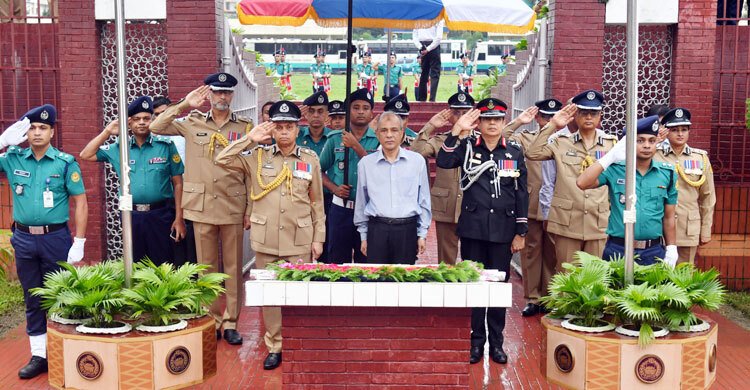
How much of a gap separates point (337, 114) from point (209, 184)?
5.10 feet

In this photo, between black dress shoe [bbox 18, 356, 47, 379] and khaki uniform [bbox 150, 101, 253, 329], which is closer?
black dress shoe [bbox 18, 356, 47, 379]

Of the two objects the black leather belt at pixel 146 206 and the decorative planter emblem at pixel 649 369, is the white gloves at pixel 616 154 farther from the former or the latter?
the black leather belt at pixel 146 206

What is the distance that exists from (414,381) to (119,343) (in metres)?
1.69

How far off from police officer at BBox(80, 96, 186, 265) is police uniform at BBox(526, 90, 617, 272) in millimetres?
2792

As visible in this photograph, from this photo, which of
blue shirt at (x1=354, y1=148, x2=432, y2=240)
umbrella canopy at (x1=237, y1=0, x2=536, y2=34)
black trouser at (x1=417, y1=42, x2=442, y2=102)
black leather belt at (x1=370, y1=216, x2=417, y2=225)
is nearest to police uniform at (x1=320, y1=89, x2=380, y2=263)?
umbrella canopy at (x1=237, y1=0, x2=536, y2=34)

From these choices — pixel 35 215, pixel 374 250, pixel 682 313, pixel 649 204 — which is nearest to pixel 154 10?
pixel 35 215

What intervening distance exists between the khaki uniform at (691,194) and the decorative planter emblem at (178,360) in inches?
166

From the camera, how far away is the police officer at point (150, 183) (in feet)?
24.5

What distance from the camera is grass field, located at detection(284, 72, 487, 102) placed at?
101 feet

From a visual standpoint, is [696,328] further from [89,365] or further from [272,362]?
[89,365]

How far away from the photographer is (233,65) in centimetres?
977

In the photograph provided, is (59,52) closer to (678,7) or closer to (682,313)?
(678,7)

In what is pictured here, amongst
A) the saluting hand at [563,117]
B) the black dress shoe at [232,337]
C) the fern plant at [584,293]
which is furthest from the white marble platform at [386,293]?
the black dress shoe at [232,337]

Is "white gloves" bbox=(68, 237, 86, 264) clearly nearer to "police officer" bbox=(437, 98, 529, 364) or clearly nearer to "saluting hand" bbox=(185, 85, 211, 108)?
"saluting hand" bbox=(185, 85, 211, 108)
